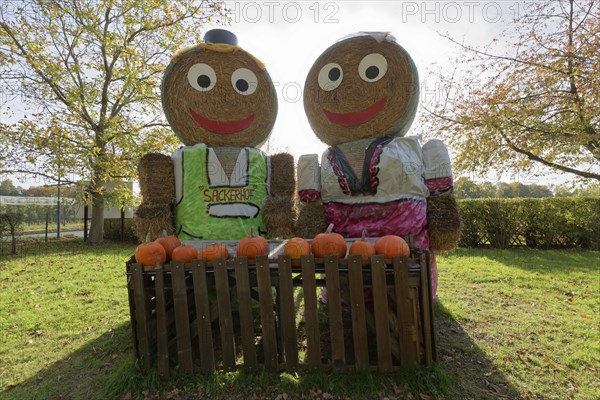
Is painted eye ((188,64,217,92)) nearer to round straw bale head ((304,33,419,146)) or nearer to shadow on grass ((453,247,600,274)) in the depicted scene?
round straw bale head ((304,33,419,146))

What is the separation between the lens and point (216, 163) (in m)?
3.31

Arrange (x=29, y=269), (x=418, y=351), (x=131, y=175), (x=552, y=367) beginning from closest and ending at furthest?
(x=418, y=351)
(x=552, y=367)
(x=29, y=269)
(x=131, y=175)

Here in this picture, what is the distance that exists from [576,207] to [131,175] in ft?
43.1

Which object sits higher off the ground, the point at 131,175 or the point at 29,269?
the point at 131,175

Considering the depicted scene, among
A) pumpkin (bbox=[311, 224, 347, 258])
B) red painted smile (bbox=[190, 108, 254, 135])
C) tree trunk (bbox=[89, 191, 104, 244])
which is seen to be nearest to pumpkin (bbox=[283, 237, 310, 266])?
pumpkin (bbox=[311, 224, 347, 258])

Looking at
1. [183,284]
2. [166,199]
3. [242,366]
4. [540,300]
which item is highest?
[166,199]

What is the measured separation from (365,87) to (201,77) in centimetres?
167

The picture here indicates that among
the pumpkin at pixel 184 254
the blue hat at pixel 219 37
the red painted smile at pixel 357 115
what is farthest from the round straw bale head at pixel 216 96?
the pumpkin at pixel 184 254

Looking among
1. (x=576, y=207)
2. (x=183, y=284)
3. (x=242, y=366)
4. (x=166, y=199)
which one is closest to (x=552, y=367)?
(x=242, y=366)

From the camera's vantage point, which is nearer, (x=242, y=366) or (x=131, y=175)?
(x=242, y=366)

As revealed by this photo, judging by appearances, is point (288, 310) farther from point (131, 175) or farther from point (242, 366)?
point (131, 175)

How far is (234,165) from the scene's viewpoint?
3334 mm

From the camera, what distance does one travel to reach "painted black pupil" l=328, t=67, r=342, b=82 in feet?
10.7

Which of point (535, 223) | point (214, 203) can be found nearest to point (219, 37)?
point (214, 203)
